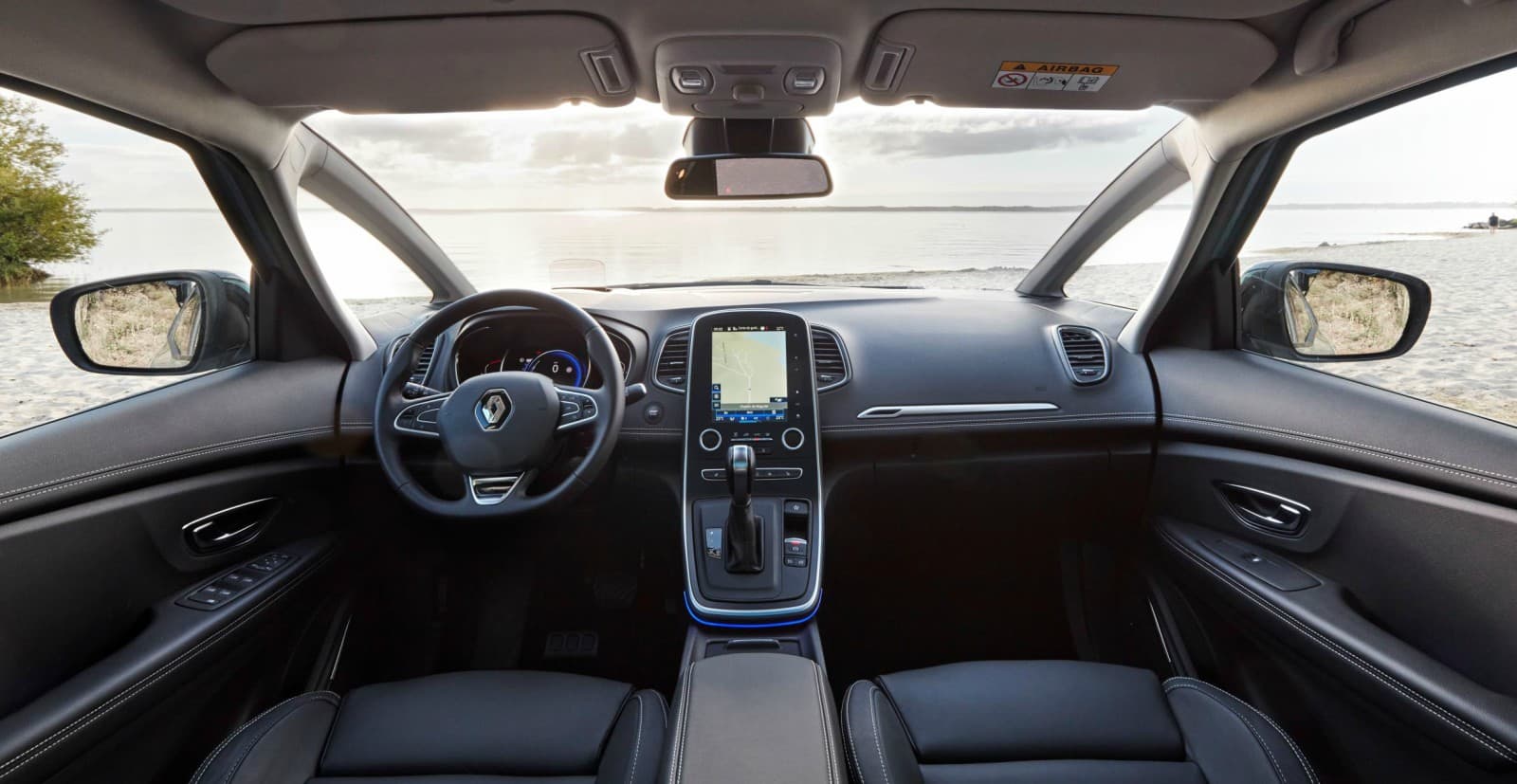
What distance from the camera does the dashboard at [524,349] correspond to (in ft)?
Result: 9.18

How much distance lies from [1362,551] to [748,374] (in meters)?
1.77

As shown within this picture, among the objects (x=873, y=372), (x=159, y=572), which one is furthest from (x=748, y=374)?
(x=159, y=572)

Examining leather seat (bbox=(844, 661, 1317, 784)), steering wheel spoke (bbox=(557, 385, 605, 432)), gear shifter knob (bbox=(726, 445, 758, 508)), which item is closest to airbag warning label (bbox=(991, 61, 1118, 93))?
gear shifter knob (bbox=(726, 445, 758, 508))

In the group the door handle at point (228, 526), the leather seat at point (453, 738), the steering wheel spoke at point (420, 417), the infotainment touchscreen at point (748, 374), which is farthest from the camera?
the infotainment touchscreen at point (748, 374)

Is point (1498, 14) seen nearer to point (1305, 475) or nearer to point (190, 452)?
point (1305, 475)

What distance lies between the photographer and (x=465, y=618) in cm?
305

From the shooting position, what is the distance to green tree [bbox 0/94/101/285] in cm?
186

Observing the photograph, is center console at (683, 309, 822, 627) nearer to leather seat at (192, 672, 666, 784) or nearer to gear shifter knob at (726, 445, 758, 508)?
gear shifter knob at (726, 445, 758, 508)

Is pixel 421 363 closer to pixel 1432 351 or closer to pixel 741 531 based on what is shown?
pixel 741 531

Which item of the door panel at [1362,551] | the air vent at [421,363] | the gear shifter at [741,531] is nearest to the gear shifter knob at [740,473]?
the gear shifter at [741,531]

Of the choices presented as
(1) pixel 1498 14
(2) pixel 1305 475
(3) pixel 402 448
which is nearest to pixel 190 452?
(3) pixel 402 448

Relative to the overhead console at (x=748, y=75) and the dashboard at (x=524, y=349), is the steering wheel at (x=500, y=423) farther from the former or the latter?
the overhead console at (x=748, y=75)

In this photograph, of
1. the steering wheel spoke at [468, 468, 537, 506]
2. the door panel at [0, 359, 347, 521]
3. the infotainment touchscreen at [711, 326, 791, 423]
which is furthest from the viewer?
the infotainment touchscreen at [711, 326, 791, 423]

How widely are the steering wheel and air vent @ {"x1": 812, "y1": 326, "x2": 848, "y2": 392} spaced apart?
2.76 feet
